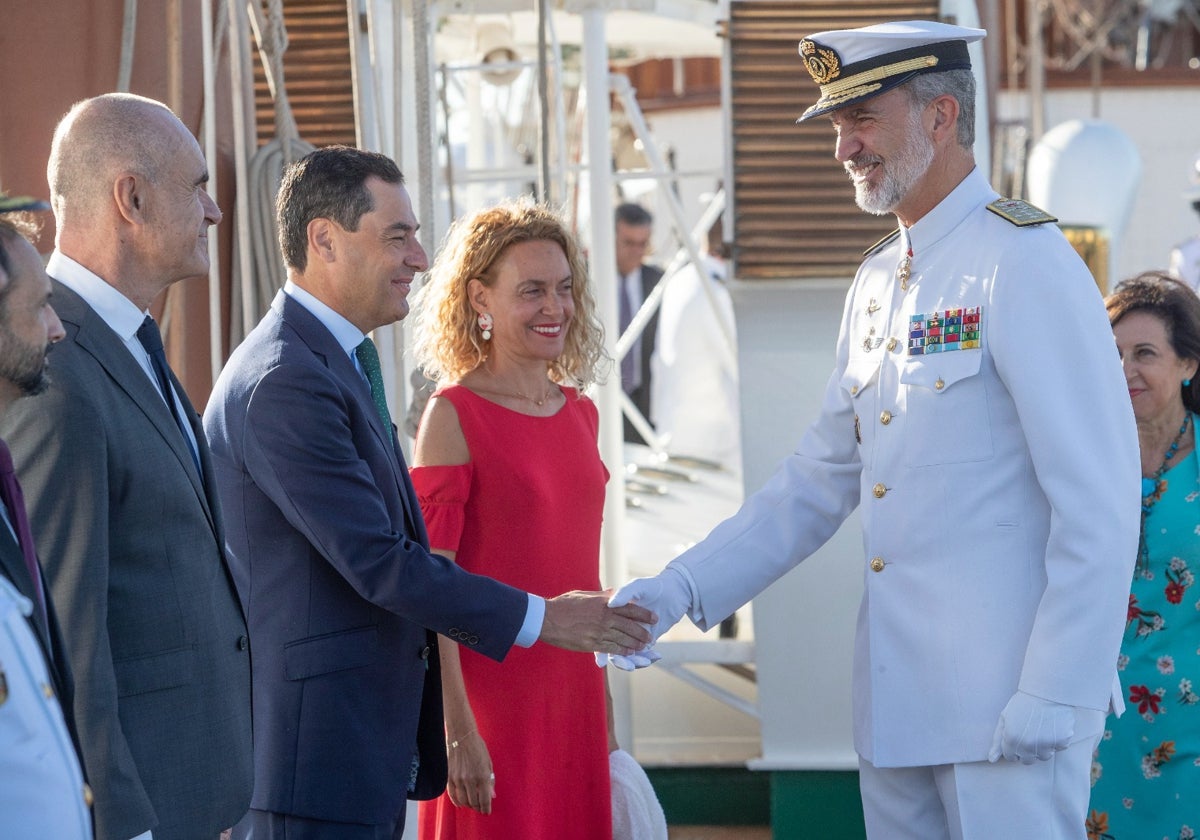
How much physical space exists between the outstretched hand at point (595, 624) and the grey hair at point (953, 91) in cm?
89

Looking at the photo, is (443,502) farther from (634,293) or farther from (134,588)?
(634,293)

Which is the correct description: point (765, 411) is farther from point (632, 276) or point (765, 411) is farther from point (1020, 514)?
point (632, 276)

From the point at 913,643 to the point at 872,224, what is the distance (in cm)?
174

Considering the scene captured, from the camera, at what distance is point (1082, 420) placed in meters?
2.00

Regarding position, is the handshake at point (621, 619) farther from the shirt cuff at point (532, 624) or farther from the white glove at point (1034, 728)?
the white glove at point (1034, 728)

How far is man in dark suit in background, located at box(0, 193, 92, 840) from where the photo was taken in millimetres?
1415

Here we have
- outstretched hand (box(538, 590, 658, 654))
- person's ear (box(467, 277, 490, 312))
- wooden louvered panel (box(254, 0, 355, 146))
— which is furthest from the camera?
wooden louvered panel (box(254, 0, 355, 146))

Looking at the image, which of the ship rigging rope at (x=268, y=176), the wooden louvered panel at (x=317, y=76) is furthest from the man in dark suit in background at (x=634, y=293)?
the ship rigging rope at (x=268, y=176)

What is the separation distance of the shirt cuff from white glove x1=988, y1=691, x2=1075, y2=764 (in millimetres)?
703

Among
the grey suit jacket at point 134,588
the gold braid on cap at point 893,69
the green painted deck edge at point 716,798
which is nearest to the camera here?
the grey suit jacket at point 134,588

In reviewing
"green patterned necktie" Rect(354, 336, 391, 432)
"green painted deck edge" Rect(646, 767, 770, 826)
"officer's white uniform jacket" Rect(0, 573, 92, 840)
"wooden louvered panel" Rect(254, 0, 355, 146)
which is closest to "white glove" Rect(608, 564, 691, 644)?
"green patterned necktie" Rect(354, 336, 391, 432)

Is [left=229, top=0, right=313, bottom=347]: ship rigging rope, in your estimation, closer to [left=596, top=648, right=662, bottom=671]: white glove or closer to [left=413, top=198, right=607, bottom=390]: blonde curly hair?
[left=413, top=198, right=607, bottom=390]: blonde curly hair

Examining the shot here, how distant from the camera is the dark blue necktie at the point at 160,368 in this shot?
2008mm

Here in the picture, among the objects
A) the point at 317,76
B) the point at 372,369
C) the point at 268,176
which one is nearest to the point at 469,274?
the point at 372,369
